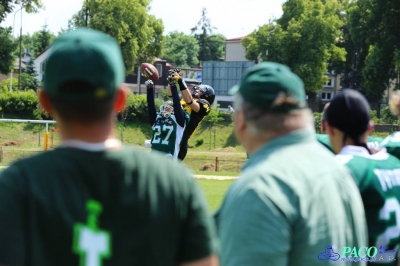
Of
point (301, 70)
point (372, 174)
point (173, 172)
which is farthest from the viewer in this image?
point (301, 70)

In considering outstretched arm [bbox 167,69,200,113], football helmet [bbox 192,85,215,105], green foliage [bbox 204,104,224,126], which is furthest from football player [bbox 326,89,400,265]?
green foliage [bbox 204,104,224,126]

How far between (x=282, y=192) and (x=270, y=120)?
386 millimetres

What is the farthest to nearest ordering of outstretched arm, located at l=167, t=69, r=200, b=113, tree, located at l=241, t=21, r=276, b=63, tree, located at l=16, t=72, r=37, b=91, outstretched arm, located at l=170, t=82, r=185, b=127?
tree, located at l=16, t=72, r=37, b=91 → tree, located at l=241, t=21, r=276, b=63 → outstretched arm, located at l=167, t=69, r=200, b=113 → outstretched arm, located at l=170, t=82, r=185, b=127

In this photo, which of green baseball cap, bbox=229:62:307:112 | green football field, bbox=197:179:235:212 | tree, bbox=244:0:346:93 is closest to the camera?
green baseball cap, bbox=229:62:307:112

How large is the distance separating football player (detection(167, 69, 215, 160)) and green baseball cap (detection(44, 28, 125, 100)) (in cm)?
904

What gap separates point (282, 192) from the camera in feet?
9.58

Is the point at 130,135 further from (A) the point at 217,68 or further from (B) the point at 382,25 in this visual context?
(A) the point at 217,68

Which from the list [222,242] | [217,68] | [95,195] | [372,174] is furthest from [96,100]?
[217,68]

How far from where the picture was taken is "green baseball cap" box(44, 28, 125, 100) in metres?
2.38

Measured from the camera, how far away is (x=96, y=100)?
243 centimetres

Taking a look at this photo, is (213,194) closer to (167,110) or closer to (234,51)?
(167,110)

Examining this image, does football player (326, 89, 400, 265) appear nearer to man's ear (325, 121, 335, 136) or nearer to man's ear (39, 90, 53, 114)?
man's ear (325, 121, 335, 136)

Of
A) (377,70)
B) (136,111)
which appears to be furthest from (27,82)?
(377,70)

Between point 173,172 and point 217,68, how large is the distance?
7394 cm
